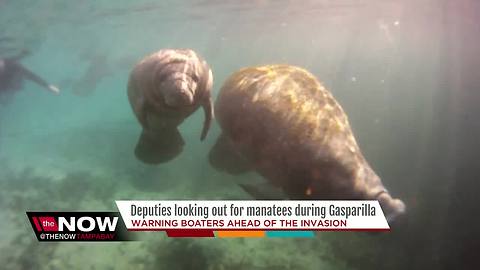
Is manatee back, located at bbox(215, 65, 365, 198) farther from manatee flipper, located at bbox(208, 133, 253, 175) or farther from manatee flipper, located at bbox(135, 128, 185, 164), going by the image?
manatee flipper, located at bbox(135, 128, 185, 164)

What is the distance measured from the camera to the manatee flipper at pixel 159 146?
7.00m

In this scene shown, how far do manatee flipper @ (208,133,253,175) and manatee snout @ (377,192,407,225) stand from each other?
2277mm

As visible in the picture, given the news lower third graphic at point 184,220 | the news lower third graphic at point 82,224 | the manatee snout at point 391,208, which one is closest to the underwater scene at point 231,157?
the manatee snout at point 391,208

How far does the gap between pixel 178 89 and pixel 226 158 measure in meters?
1.58

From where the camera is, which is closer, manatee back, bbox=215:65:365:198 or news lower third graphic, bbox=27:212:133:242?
manatee back, bbox=215:65:365:198

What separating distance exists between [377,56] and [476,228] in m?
91.9

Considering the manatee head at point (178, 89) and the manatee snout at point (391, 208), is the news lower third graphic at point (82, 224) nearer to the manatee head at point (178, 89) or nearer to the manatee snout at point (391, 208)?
the manatee head at point (178, 89)

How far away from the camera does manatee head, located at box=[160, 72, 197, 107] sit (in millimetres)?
4996

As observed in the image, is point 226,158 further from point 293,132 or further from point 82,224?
point 82,224

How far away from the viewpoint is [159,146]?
278 inches

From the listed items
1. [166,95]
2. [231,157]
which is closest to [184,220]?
[231,157]

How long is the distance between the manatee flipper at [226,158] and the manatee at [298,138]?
2.08 feet

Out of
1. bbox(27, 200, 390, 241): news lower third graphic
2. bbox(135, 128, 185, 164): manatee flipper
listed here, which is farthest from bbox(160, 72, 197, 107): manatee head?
bbox(135, 128, 185, 164): manatee flipper

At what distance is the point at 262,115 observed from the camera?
4520 millimetres
